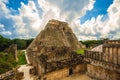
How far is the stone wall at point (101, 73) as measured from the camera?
15.0 m

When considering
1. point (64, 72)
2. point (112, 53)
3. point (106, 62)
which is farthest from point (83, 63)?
point (112, 53)

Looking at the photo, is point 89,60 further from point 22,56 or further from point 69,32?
point 69,32

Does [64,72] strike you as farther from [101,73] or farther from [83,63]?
[101,73]

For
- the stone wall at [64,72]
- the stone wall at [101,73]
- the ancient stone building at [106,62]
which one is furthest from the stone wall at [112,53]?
the stone wall at [64,72]

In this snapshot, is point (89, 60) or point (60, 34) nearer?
point (89, 60)

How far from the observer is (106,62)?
15703 millimetres

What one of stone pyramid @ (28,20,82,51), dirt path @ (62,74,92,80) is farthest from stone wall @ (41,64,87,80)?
stone pyramid @ (28,20,82,51)

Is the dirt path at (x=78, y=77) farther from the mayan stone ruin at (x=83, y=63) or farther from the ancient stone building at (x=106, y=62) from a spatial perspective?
the ancient stone building at (x=106, y=62)

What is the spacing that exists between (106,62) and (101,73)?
6.34 feet

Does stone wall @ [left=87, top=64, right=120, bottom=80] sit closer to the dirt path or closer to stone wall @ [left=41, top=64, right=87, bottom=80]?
the dirt path

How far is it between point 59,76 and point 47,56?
3.39m

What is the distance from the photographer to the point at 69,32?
4056cm

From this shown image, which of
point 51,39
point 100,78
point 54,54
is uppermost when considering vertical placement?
point 51,39

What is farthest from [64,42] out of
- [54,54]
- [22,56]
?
[54,54]
